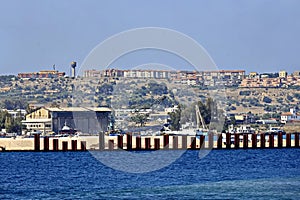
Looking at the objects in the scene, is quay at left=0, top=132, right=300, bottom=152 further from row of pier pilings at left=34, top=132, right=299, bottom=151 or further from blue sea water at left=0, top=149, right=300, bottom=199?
blue sea water at left=0, top=149, right=300, bottom=199

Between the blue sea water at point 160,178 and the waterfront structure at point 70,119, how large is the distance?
4286 cm

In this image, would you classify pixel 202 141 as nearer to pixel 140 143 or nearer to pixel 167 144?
pixel 167 144

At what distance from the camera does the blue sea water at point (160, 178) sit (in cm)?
6406

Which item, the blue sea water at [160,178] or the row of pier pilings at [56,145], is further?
the row of pier pilings at [56,145]

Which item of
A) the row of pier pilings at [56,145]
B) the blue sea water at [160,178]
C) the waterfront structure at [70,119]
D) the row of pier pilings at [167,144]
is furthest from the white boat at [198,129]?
the blue sea water at [160,178]

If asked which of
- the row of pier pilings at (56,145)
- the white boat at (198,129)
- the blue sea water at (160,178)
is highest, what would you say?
the white boat at (198,129)

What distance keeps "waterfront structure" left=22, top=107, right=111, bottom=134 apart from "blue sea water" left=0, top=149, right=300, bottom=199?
141 feet

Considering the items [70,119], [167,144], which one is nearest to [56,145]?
[167,144]

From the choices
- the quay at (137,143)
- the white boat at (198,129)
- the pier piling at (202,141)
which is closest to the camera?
the quay at (137,143)

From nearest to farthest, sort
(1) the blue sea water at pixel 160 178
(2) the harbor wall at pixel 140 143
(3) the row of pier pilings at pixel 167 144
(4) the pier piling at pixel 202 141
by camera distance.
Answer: (1) the blue sea water at pixel 160 178 → (3) the row of pier pilings at pixel 167 144 → (2) the harbor wall at pixel 140 143 → (4) the pier piling at pixel 202 141

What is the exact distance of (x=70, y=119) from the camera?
155500 millimetres

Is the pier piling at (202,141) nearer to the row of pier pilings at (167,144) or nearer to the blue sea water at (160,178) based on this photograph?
the row of pier pilings at (167,144)

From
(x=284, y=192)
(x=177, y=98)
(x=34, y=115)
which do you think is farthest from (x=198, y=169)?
(x=177, y=98)

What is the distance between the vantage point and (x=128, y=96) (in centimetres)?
18475
